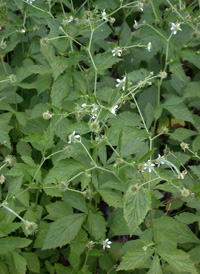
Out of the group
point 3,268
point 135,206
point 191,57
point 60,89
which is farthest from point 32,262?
point 191,57

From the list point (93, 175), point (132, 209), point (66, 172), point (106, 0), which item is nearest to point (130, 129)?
point (93, 175)

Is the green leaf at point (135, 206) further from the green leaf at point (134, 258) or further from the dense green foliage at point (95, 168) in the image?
the green leaf at point (134, 258)

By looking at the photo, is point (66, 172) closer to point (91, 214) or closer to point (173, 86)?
point (91, 214)

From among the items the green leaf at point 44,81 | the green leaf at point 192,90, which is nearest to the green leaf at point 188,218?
the green leaf at point 192,90

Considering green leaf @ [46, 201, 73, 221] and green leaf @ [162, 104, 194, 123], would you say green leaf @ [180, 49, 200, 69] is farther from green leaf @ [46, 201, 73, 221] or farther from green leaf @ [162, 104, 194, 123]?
green leaf @ [46, 201, 73, 221]

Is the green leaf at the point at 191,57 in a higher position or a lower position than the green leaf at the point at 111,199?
higher

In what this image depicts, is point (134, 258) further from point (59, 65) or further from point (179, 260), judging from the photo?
point (59, 65)

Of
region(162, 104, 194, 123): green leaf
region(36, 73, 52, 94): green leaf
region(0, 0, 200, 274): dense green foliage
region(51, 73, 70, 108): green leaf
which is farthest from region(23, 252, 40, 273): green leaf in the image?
region(162, 104, 194, 123): green leaf
